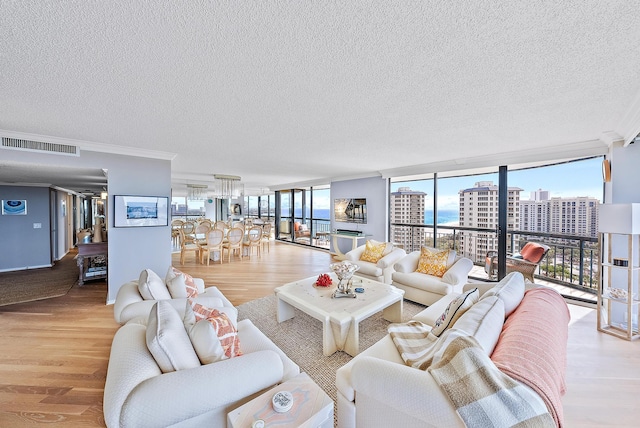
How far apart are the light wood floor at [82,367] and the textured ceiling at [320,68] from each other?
2.31 m

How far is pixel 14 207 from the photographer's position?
543 centimetres

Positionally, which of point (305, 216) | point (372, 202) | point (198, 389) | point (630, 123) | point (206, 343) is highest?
point (630, 123)

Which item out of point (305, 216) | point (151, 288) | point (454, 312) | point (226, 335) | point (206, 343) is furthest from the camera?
point (305, 216)

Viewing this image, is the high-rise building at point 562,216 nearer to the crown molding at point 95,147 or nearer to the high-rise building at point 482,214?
the high-rise building at point 482,214

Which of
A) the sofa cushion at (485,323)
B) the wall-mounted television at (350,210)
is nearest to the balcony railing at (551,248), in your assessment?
the wall-mounted television at (350,210)

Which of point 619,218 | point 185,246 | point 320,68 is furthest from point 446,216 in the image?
point 185,246

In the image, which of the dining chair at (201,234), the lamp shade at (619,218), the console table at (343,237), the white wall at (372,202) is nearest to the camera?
the lamp shade at (619,218)

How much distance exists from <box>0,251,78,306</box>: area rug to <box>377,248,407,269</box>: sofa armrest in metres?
5.28

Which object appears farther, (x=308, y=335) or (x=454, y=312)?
(x=308, y=335)

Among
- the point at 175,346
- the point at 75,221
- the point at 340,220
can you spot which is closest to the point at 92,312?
the point at 175,346

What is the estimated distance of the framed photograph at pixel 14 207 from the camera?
534 centimetres

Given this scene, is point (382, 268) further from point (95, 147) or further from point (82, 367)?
point (95, 147)

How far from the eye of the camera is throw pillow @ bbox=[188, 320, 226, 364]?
143 cm

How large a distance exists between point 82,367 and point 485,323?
10.8ft
